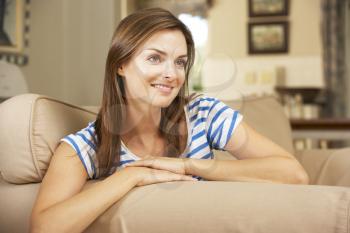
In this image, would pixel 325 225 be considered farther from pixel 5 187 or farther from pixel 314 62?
pixel 314 62

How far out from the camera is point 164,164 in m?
1.01

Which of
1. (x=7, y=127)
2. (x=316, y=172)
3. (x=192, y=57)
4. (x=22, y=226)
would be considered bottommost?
(x=316, y=172)

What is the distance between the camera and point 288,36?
188 inches

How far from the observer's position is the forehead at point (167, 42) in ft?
3.74

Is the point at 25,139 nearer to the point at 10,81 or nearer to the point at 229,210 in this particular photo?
the point at 229,210

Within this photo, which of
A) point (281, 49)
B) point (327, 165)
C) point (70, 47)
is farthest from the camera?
point (281, 49)

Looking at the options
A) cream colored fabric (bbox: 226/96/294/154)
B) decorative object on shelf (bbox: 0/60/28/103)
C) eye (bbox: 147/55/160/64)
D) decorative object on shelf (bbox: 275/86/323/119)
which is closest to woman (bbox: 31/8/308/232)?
eye (bbox: 147/55/160/64)

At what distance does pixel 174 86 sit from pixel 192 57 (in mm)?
180

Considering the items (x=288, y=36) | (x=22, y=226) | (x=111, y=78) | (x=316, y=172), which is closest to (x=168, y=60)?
(x=111, y=78)

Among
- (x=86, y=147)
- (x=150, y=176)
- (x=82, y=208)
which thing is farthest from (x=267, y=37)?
(x=82, y=208)

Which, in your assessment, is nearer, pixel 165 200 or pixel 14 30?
pixel 165 200

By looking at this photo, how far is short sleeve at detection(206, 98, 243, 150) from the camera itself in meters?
1.21

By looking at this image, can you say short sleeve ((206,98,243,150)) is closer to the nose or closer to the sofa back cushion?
the nose

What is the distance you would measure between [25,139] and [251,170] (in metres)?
0.53
